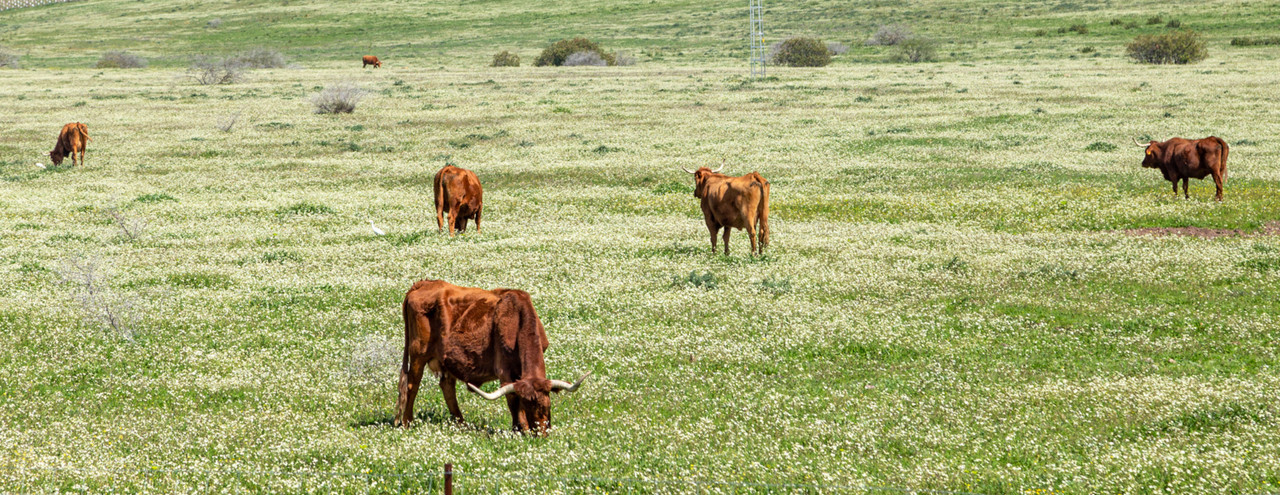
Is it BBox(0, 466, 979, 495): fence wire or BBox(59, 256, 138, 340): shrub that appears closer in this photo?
BBox(0, 466, 979, 495): fence wire

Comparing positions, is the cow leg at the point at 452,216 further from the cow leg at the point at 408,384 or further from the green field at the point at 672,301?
the cow leg at the point at 408,384

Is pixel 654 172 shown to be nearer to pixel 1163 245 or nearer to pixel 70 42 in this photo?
pixel 1163 245

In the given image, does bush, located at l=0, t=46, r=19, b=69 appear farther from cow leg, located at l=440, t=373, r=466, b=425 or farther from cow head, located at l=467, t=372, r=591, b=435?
cow head, located at l=467, t=372, r=591, b=435

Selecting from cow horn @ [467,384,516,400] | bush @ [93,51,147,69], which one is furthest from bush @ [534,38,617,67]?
cow horn @ [467,384,516,400]

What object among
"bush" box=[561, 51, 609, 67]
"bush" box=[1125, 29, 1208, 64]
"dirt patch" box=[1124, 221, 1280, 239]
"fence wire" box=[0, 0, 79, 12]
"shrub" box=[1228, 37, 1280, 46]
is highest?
"fence wire" box=[0, 0, 79, 12]

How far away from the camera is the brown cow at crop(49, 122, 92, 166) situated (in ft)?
123

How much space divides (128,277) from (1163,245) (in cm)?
2002

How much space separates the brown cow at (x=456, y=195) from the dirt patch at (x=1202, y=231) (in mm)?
14452

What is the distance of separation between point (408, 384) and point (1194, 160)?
23109mm

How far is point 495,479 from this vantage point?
9.52 m

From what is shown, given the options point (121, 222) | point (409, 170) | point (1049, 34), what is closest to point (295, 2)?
point (1049, 34)

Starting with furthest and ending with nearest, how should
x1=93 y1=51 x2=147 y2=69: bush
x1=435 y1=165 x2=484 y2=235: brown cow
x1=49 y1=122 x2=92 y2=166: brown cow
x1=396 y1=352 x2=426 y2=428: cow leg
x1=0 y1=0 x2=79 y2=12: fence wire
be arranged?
1. x1=0 y1=0 x2=79 y2=12: fence wire
2. x1=93 y1=51 x2=147 y2=69: bush
3. x1=49 y1=122 x2=92 y2=166: brown cow
4. x1=435 y1=165 x2=484 y2=235: brown cow
5. x1=396 y1=352 x2=426 y2=428: cow leg

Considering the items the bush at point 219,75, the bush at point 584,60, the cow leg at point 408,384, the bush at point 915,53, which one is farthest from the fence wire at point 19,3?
the cow leg at point 408,384

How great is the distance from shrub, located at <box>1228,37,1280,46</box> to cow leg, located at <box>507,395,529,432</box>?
296 ft
